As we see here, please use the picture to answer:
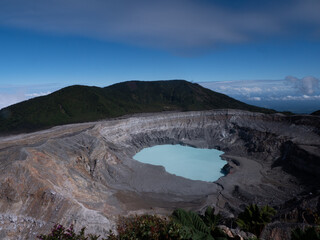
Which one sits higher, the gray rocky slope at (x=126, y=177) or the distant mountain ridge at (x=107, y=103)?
the distant mountain ridge at (x=107, y=103)

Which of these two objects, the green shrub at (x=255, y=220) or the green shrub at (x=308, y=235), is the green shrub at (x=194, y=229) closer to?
the green shrub at (x=308, y=235)

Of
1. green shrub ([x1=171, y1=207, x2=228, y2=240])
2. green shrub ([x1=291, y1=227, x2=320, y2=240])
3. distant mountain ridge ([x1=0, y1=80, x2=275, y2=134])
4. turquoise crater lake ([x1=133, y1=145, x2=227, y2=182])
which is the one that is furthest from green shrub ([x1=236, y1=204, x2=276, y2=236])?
distant mountain ridge ([x1=0, y1=80, x2=275, y2=134])

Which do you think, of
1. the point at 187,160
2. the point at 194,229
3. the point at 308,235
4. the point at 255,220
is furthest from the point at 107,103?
the point at 308,235

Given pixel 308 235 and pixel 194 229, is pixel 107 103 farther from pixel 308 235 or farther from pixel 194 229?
pixel 308 235

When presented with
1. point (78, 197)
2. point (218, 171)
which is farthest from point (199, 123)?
point (78, 197)

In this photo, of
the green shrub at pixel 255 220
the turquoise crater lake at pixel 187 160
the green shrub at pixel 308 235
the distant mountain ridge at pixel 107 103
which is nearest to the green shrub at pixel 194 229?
the green shrub at pixel 308 235

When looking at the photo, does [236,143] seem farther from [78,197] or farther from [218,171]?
[78,197]

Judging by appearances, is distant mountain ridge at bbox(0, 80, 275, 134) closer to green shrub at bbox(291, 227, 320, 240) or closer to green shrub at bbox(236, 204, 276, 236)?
green shrub at bbox(236, 204, 276, 236)
